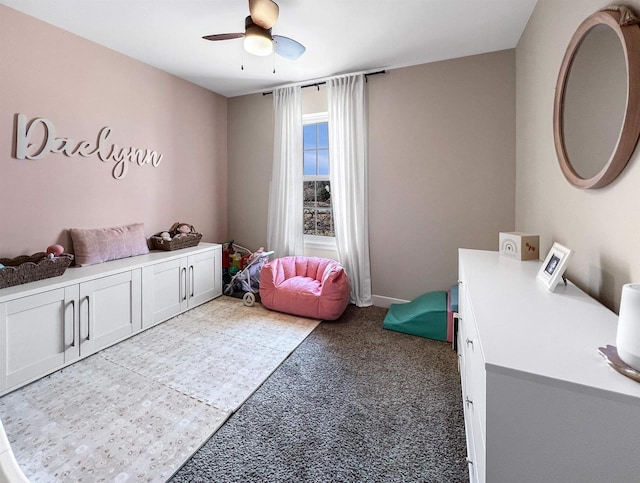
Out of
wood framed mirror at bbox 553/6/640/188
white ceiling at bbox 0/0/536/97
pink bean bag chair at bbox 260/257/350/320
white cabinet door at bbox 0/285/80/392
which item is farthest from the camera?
pink bean bag chair at bbox 260/257/350/320

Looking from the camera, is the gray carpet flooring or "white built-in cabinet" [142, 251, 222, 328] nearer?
the gray carpet flooring

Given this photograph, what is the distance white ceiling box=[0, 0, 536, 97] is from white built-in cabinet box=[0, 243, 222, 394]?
2007mm

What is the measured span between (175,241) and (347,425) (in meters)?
2.58

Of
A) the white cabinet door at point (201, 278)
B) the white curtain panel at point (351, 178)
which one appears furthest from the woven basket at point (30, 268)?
the white curtain panel at point (351, 178)

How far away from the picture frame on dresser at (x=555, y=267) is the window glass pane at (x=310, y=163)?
9.32 feet

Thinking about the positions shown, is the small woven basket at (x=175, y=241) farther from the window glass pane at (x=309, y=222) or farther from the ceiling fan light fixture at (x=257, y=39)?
the ceiling fan light fixture at (x=257, y=39)

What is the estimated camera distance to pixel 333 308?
116 inches

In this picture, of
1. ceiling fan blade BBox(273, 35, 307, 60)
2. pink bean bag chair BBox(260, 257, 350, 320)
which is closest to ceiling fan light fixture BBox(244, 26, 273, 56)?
ceiling fan blade BBox(273, 35, 307, 60)

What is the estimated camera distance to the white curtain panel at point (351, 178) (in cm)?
330

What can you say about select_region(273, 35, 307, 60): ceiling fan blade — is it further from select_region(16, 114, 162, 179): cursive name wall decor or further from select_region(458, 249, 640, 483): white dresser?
select_region(458, 249, 640, 483): white dresser

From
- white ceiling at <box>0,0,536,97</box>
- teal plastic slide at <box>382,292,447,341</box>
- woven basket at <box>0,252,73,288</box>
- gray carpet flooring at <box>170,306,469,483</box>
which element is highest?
white ceiling at <box>0,0,536,97</box>

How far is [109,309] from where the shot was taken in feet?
8.00

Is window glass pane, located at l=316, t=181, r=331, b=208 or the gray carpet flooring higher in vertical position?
window glass pane, located at l=316, t=181, r=331, b=208

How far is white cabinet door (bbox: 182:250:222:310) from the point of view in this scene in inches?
127
